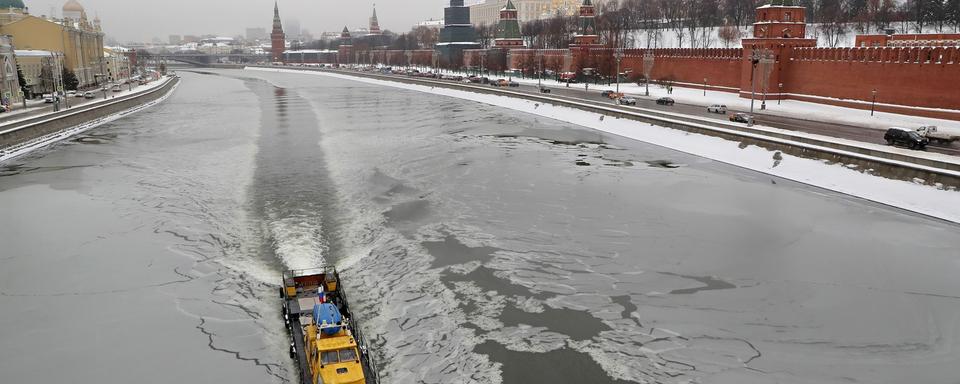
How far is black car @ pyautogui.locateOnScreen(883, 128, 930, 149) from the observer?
2338 centimetres

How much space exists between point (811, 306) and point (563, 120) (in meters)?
28.7

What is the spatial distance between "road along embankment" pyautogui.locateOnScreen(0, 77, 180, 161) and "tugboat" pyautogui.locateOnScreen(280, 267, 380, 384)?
74.5ft

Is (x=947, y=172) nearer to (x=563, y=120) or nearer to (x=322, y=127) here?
(x=563, y=120)

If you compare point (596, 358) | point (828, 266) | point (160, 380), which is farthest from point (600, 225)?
point (160, 380)

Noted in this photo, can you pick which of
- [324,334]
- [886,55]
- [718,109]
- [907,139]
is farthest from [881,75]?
[324,334]

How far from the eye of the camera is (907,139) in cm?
2358

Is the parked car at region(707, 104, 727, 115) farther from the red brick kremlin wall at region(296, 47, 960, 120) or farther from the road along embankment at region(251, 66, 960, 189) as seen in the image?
the red brick kremlin wall at region(296, 47, 960, 120)

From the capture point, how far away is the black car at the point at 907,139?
2338 centimetres

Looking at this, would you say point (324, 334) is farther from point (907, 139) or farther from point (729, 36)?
point (729, 36)

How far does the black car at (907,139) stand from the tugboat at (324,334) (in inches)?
788

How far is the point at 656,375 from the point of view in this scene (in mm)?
10484

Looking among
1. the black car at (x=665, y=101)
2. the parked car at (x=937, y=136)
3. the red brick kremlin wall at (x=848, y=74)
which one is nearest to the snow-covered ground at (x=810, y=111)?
the red brick kremlin wall at (x=848, y=74)

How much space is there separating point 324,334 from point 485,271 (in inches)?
201

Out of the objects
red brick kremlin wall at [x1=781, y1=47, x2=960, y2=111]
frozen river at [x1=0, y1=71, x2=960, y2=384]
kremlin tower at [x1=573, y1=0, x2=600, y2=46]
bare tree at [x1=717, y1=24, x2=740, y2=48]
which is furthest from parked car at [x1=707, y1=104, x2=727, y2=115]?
bare tree at [x1=717, y1=24, x2=740, y2=48]
